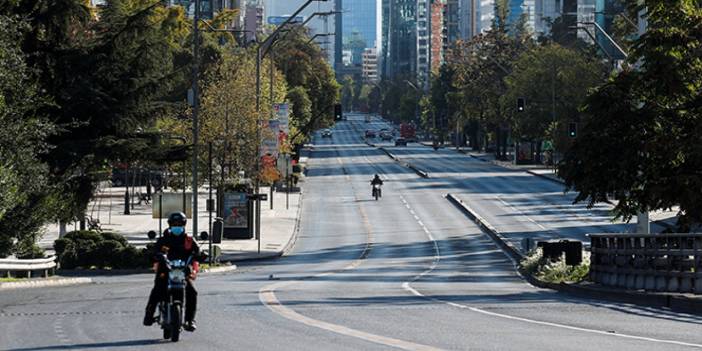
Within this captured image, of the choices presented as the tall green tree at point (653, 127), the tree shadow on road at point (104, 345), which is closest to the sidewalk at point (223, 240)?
the tall green tree at point (653, 127)

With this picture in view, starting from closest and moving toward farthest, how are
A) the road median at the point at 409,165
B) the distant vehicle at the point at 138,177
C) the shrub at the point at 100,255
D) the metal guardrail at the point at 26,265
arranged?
the metal guardrail at the point at 26,265
the shrub at the point at 100,255
the distant vehicle at the point at 138,177
the road median at the point at 409,165

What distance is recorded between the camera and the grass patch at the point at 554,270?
115ft

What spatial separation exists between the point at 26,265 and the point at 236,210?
1073 inches

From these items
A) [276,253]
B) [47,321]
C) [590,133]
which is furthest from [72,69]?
[47,321]

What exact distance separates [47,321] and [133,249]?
1087 inches

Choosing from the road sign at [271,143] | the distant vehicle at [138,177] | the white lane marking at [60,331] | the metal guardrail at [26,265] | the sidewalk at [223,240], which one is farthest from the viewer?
the distant vehicle at [138,177]

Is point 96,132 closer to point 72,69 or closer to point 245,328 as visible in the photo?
point 72,69

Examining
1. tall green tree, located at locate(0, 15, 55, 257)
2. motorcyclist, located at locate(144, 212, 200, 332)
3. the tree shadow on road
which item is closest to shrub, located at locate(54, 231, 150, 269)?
tall green tree, located at locate(0, 15, 55, 257)

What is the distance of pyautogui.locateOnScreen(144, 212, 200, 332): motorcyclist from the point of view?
63.4ft

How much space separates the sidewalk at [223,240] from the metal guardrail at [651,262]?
2303cm

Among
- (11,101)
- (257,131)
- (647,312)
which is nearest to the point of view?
(647,312)

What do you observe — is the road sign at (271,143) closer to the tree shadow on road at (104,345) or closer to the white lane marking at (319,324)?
the white lane marking at (319,324)

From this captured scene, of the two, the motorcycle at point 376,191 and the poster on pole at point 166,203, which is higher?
the poster on pole at point 166,203

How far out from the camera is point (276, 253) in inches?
2329
